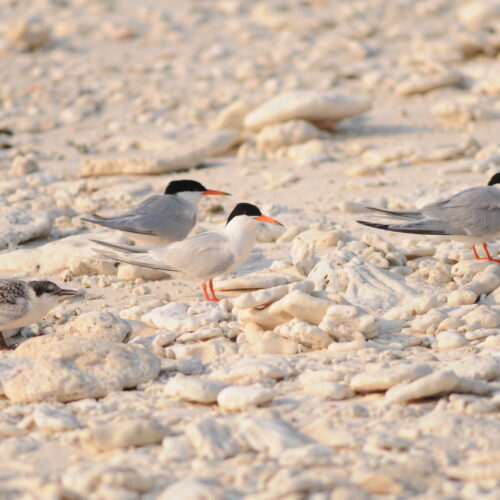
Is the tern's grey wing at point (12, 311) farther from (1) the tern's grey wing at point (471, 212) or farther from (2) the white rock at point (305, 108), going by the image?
(2) the white rock at point (305, 108)

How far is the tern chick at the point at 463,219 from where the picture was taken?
536 cm

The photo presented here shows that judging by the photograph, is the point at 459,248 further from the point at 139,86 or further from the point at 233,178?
the point at 139,86

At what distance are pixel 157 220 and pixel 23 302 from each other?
65.1 inches

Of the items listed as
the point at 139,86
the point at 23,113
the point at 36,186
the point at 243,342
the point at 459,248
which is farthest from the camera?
the point at 139,86

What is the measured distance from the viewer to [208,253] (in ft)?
16.8

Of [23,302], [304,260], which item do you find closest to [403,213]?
[304,260]

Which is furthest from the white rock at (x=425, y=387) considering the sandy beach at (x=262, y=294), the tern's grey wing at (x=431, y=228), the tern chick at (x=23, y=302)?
the tern's grey wing at (x=431, y=228)

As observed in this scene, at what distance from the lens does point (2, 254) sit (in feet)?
19.8

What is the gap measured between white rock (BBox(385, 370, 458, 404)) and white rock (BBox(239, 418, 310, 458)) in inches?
16.8

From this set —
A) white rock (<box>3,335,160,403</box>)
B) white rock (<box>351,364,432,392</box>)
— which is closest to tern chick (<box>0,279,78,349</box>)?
white rock (<box>3,335,160,403</box>)

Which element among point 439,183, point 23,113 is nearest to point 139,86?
point 23,113

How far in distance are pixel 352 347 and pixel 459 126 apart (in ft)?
19.1

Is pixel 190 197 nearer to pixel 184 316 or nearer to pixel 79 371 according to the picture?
pixel 184 316

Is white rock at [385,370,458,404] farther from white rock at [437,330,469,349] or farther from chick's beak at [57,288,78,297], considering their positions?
chick's beak at [57,288,78,297]
